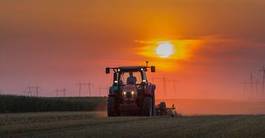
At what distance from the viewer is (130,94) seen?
144 ft

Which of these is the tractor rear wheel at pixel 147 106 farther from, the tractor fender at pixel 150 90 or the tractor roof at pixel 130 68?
the tractor roof at pixel 130 68

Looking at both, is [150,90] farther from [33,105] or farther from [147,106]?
[33,105]

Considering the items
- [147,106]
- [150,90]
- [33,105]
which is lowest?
[147,106]

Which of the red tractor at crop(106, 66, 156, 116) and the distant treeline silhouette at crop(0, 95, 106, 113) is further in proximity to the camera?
the distant treeline silhouette at crop(0, 95, 106, 113)

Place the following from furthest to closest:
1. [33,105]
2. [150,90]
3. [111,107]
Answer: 1. [33,105]
2. [150,90]
3. [111,107]

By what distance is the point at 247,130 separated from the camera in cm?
2547

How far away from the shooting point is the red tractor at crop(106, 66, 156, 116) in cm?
4381

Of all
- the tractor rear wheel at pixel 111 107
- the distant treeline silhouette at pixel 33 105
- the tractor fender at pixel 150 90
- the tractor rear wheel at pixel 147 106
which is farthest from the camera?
the distant treeline silhouette at pixel 33 105

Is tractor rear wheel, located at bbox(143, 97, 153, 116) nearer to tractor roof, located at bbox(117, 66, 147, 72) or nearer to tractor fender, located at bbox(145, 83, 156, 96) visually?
tractor fender, located at bbox(145, 83, 156, 96)

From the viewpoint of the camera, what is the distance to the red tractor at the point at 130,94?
43812 mm

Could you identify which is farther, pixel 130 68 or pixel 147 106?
pixel 130 68

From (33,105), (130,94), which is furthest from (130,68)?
(33,105)

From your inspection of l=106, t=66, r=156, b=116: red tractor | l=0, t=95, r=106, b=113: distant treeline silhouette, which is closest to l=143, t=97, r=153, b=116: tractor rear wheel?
l=106, t=66, r=156, b=116: red tractor

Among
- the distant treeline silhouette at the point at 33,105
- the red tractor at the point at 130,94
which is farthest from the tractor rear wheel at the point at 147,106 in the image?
the distant treeline silhouette at the point at 33,105
